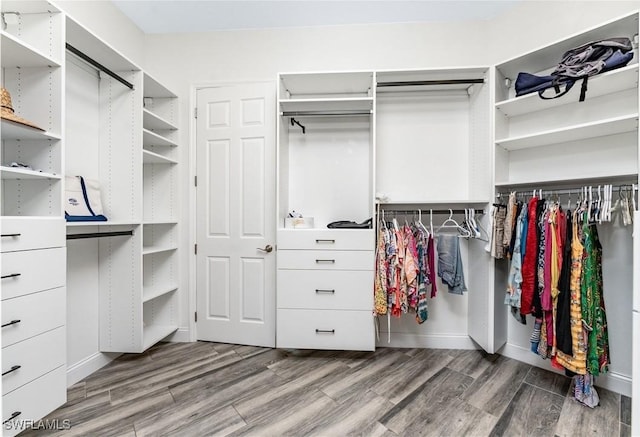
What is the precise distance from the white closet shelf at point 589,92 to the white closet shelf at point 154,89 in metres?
2.59

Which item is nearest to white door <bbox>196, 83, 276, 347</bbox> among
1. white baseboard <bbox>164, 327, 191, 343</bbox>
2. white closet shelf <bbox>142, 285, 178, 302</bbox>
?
white baseboard <bbox>164, 327, 191, 343</bbox>

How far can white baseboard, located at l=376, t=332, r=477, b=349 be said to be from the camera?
2.41 m

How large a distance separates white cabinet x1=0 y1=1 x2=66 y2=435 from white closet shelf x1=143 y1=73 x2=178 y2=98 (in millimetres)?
729

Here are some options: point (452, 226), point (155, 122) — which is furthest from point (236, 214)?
point (452, 226)

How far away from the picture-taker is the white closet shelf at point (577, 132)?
159 centimetres

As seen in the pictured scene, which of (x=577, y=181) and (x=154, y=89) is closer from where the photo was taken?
(x=577, y=181)

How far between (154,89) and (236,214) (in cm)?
122

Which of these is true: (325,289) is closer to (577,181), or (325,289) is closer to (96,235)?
(96,235)

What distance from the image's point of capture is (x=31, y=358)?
1.34 m

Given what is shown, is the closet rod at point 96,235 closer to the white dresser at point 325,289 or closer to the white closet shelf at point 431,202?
the white dresser at point 325,289

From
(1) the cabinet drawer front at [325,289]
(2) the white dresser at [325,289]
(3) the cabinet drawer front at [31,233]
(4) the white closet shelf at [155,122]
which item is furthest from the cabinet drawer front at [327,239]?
(4) the white closet shelf at [155,122]

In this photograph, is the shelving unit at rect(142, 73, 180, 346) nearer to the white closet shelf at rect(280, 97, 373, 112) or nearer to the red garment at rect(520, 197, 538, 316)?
the white closet shelf at rect(280, 97, 373, 112)

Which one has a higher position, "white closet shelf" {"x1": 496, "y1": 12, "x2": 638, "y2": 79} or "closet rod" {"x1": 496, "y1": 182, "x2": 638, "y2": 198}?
"white closet shelf" {"x1": 496, "y1": 12, "x2": 638, "y2": 79}

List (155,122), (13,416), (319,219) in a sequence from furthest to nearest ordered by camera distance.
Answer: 1. (319,219)
2. (155,122)
3. (13,416)
